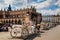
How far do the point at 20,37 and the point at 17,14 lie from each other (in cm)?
1796

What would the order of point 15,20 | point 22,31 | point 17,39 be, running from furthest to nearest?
1. point 15,20
2. point 17,39
3. point 22,31

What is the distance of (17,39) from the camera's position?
4.61 metres

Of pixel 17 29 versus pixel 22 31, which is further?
pixel 17 29

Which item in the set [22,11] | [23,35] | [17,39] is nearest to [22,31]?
[23,35]

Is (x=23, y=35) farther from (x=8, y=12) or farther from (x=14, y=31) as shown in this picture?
(x=8, y=12)

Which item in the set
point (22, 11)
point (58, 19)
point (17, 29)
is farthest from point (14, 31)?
point (58, 19)

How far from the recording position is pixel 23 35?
4348 millimetres

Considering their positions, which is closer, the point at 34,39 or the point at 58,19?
the point at 34,39

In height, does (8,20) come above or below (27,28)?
below

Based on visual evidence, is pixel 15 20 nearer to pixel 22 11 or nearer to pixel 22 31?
pixel 22 11

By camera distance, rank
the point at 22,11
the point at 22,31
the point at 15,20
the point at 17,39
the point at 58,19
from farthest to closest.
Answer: the point at 58,19, the point at 22,11, the point at 15,20, the point at 17,39, the point at 22,31

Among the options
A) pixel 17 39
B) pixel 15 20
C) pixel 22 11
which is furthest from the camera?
pixel 22 11

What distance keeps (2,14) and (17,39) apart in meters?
18.5

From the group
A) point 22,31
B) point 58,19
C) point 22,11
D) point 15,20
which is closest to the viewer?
point 22,31
